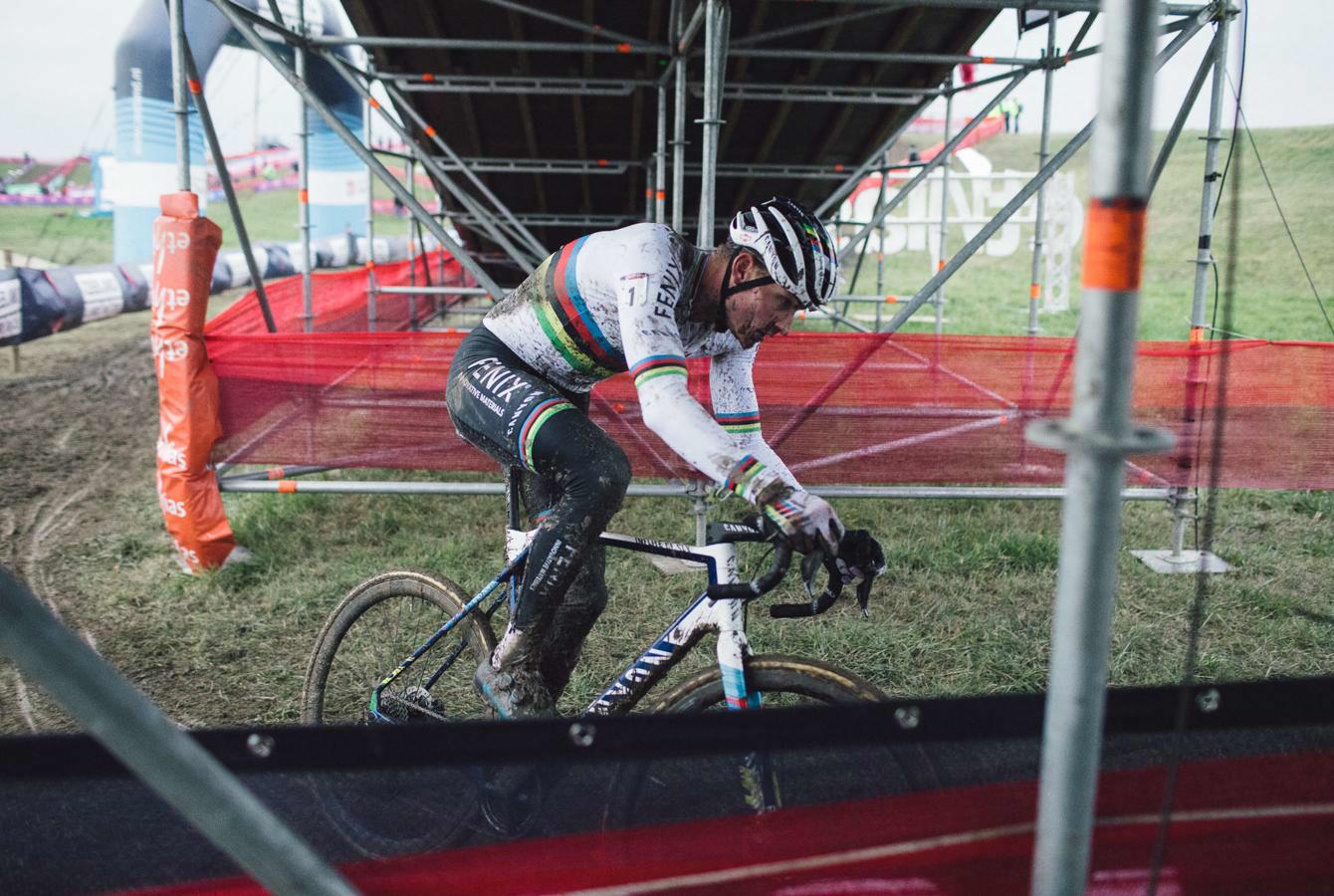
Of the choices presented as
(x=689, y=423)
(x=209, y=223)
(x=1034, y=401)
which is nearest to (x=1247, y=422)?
(x=1034, y=401)

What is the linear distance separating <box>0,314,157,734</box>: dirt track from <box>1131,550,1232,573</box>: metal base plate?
18.9ft

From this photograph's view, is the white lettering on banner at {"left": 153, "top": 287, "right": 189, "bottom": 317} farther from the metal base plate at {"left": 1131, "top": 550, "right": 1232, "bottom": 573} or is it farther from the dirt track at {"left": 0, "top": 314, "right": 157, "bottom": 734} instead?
the metal base plate at {"left": 1131, "top": 550, "right": 1232, "bottom": 573}

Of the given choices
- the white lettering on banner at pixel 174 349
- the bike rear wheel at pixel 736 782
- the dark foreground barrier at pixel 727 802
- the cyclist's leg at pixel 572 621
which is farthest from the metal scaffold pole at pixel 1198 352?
the white lettering on banner at pixel 174 349

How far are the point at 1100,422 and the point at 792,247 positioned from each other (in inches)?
63.6

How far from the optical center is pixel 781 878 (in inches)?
53.4

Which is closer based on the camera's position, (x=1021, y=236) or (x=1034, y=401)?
(x=1034, y=401)

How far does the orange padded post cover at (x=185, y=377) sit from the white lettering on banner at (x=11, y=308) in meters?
7.21

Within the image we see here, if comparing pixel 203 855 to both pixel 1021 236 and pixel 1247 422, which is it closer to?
pixel 1247 422

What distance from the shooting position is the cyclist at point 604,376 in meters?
2.42

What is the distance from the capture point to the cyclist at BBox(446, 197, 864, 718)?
2422 millimetres

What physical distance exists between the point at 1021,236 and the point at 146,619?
93.7ft

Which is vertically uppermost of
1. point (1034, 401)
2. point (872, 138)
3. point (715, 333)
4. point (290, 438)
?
point (872, 138)

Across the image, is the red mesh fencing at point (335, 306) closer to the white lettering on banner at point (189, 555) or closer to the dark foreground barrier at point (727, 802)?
the white lettering on banner at point (189, 555)

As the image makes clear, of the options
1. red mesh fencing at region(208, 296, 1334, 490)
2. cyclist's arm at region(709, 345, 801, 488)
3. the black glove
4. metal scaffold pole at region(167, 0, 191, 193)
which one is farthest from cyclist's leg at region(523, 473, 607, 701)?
metal scaffold pole at region(167, 0, 191, 193)
